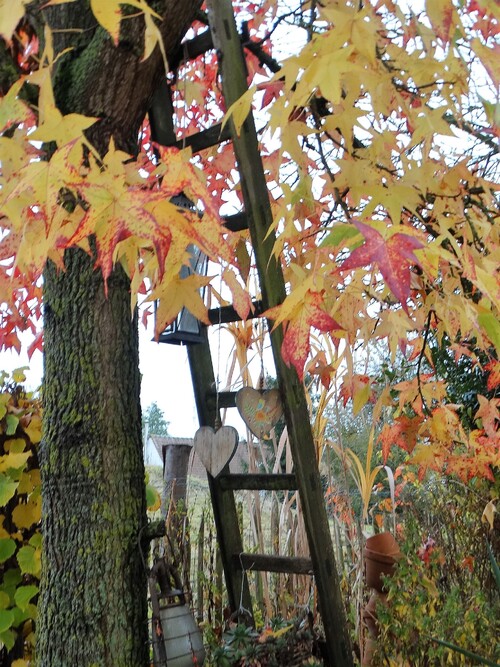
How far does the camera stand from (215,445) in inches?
70.6

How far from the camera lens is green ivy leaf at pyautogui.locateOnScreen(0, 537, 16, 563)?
1.99 m

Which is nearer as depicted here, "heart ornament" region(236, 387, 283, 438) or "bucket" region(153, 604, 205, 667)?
"bucket" region(153, 604, 205, 667)

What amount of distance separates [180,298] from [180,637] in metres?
0.85

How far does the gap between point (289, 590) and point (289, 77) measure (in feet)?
6.37

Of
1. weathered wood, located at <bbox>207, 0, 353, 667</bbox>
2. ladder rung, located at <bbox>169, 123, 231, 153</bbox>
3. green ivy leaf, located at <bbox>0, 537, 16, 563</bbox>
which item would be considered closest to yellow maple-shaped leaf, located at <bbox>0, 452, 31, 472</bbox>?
green ivy leaf, located at <bbox>0, 537, 16, 563</bbox>

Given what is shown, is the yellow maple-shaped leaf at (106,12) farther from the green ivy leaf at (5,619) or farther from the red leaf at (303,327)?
the green ivy leaf at (5,619)

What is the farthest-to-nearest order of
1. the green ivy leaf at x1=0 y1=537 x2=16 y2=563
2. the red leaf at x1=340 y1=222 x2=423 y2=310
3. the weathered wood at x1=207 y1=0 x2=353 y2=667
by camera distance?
the green ivy leaf at x1=0 y1=537 x2=16 y2=563, the weathered wood at x1=207 y1=0 x2=353 y2=667, the red leaf at x1=340 y1=222 x2=423 y2=310

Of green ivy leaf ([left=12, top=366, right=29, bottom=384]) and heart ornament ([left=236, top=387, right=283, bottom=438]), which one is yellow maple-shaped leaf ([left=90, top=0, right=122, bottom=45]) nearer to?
heart ornament ([left=236, top=387, right=283, bottom=438])

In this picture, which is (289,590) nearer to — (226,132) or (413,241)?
(226,132)

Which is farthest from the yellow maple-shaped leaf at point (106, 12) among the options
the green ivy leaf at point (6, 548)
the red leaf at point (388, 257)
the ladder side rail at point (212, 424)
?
the green ivy leaf at point (6, 548)

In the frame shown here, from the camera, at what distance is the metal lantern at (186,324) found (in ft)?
5.72

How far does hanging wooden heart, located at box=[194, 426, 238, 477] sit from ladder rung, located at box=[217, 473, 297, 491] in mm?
87

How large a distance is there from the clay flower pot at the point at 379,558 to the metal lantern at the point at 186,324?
1136 mm

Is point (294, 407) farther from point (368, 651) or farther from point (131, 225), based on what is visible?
point (368, 651)
